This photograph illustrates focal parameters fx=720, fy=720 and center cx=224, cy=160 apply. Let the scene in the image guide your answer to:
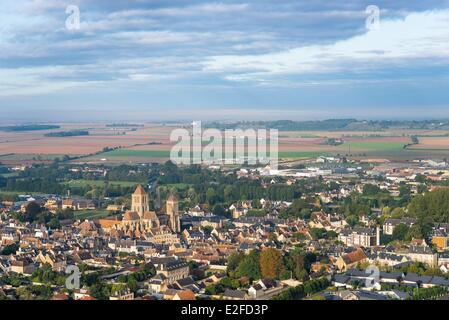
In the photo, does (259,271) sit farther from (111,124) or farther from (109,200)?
(111,124)

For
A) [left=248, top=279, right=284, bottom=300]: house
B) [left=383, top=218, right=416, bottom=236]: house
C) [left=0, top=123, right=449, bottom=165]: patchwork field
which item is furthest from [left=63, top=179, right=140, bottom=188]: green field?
[left=248, top=279, right=284, bottom=300]: house

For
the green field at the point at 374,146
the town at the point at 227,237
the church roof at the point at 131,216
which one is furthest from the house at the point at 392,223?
the green field at the point at 374,146

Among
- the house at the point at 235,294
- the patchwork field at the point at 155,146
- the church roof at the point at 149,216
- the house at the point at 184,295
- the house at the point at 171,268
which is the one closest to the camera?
the house at the point at 184,295

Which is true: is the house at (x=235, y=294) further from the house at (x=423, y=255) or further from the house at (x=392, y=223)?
the house at (x=392, y=223)

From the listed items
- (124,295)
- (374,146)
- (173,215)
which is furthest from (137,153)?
(124,295)

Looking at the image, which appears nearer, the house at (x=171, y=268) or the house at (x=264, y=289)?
the house at (x=264, y=289)

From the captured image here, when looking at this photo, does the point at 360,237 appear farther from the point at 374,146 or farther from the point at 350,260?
the point at 374,146
